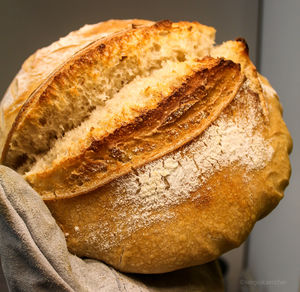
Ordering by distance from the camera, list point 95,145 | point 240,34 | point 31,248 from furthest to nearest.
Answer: point 240,34 → point 95,145 → point 31,248

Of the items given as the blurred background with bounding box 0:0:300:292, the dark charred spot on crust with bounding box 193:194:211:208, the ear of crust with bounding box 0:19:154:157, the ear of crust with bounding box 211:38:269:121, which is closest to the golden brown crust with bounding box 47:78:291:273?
the dark charred spot on crust with bounding box 193:194:211:208

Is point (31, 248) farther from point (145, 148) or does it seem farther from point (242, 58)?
Answer: point (242, 58)

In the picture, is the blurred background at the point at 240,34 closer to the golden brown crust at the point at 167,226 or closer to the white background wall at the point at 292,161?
the white background wall at the point at 292,161

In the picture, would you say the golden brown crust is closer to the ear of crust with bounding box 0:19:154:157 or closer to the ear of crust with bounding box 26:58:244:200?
the ear of crust with bounding box 26:58:244:200

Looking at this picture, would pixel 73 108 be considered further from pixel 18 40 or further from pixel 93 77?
pixel 18 40

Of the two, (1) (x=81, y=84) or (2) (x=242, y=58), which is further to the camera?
(2) (x=242, y=58)

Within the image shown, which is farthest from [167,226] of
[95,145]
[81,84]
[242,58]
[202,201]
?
[242,58]

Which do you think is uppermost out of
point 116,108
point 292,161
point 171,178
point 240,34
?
point 240,34
